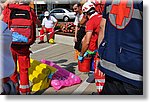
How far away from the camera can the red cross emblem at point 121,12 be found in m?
1.44

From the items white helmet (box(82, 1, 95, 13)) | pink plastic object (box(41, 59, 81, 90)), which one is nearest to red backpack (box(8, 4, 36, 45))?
white helmet (box(82, 1, 95, 13))

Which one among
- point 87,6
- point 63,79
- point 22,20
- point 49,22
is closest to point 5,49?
point 22,20

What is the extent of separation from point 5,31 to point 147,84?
841 mm

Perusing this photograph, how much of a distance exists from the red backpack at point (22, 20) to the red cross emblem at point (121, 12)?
104 centimetres

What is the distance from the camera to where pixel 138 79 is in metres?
1.48

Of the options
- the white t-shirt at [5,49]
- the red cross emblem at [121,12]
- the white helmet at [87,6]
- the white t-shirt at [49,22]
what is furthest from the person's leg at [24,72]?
the white t-shirt at [49,22]

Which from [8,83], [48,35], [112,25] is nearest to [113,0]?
[112,25]

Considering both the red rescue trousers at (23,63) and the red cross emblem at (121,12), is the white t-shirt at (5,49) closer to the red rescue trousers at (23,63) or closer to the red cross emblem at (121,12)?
the red cross emblem at (121,12)

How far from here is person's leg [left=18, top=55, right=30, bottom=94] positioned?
2.52m

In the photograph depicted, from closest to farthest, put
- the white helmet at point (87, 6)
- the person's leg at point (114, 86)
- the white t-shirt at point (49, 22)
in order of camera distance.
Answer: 1. the person's leg at point (114, 86)
2. the white helmet at point (87, 6)
3. the white t-shirt at point (49, 22)

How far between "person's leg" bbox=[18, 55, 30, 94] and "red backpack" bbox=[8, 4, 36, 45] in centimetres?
16

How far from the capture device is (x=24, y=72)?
2.59 metres

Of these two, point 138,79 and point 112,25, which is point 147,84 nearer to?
point 138,79

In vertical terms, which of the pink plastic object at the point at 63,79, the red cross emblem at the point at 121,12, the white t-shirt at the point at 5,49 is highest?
the red cross emblem at the point at 121,12
